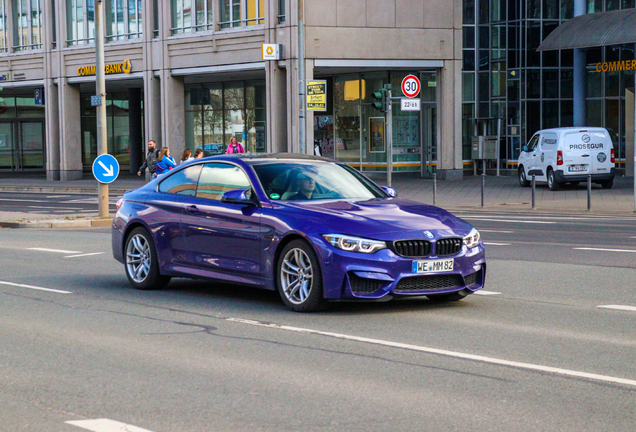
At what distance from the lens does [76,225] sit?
70.7ft

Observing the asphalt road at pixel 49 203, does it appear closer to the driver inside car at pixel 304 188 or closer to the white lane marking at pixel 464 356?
the driver inside car at pixel 304 188

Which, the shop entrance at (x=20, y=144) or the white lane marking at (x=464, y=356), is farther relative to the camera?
the shop entrance at (x=20, y=144)

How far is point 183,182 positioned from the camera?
10531mm

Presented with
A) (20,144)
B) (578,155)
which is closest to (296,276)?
(578,155)


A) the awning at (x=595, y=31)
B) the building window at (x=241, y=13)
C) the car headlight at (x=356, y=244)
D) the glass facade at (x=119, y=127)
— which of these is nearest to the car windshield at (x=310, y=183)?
the car headlight at (x=356, y=244)

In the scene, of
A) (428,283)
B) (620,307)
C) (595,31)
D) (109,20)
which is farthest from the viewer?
(109,20)

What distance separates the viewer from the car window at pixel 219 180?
9.82 metres

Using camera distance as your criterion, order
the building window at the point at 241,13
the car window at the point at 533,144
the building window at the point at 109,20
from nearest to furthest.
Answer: the car window at the point at 533,144 → the building window at the point at 241,13 → the building window at the point at 109,20

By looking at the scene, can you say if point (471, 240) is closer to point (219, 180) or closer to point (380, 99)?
point (219, 180)

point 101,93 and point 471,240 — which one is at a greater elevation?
point 101,93

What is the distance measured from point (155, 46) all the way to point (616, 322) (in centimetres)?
3546

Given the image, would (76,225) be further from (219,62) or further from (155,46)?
(155,46)

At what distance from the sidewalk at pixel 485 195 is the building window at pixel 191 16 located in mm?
→ 6679

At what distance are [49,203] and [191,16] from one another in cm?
1318
